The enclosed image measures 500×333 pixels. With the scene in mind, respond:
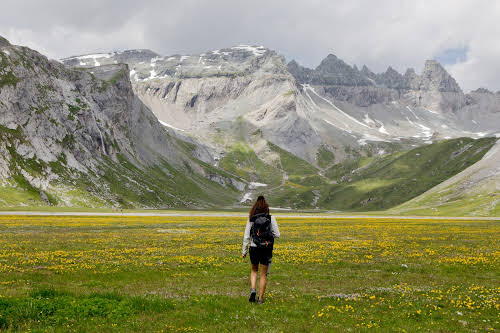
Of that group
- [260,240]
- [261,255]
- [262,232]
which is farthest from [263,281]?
[262,232]

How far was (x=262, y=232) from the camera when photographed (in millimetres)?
16422

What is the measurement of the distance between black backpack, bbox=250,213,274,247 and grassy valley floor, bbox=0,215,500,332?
8.47ft

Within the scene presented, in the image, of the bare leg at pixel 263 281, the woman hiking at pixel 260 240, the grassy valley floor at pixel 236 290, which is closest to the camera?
the grassy valley floor at pixel 236 290

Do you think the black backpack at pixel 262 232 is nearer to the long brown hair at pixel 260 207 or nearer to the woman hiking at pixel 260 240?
the woman hiking at pixel 260 240

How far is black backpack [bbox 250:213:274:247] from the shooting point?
644 inches

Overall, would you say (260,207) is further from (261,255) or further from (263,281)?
(263,281)

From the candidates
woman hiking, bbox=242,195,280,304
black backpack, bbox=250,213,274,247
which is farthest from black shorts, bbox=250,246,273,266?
black backpack, bbox=250,213,274,247

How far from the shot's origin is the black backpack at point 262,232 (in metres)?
16.4

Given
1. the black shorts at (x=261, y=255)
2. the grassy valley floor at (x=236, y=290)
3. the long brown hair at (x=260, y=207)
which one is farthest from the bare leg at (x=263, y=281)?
the long brown hair at (x=260, y=207)

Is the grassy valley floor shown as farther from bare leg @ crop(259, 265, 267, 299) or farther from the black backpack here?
the black backpack

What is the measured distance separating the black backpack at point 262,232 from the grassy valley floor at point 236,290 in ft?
8.47

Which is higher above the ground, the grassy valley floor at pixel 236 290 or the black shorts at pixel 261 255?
the black shorts at pixel 261 255

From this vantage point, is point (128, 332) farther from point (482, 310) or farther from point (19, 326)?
point (482, 310)

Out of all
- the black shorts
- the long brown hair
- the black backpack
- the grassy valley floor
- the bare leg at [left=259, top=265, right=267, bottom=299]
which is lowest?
the grassy valley floor
